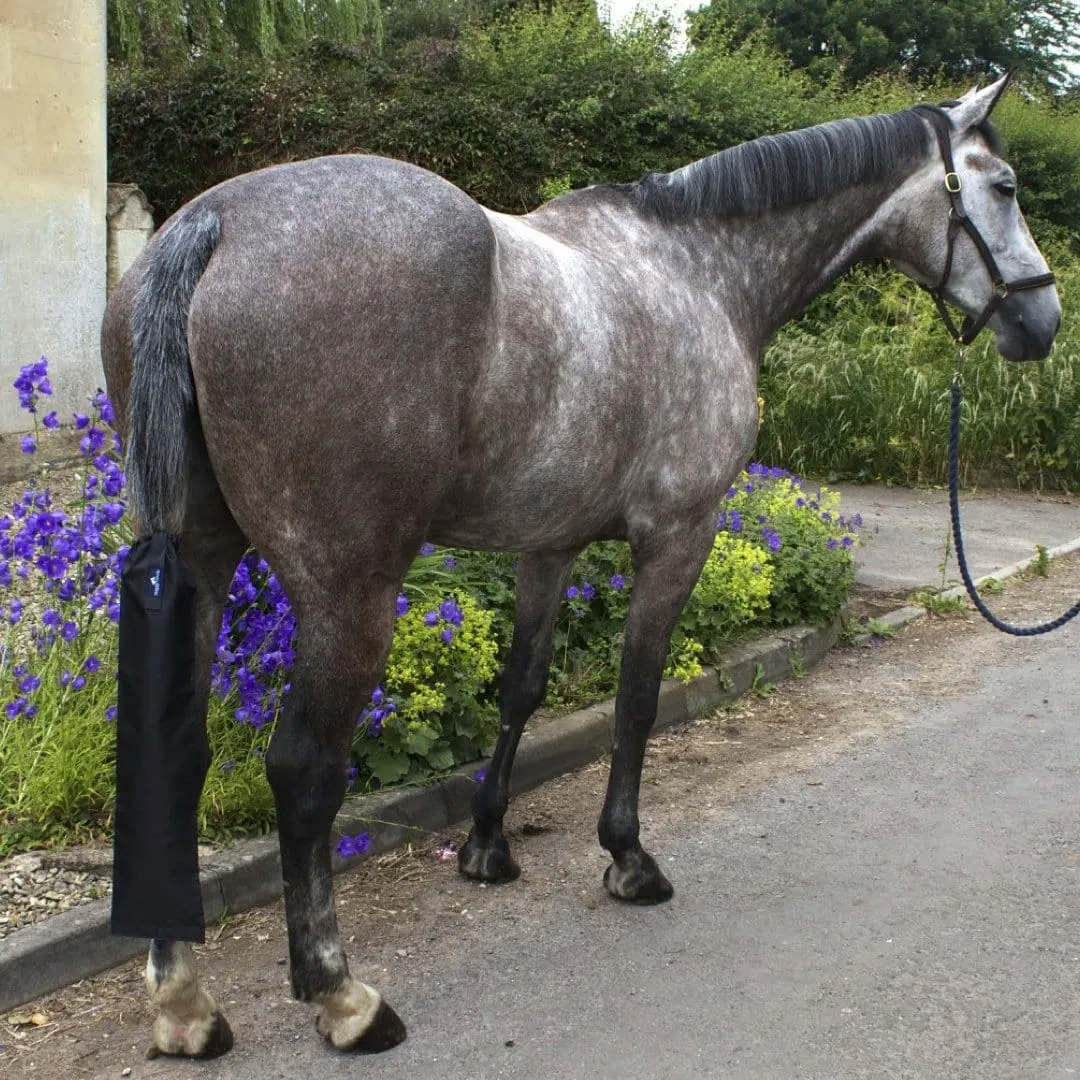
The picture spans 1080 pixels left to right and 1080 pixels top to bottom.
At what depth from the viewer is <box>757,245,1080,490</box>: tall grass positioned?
10.6 meters

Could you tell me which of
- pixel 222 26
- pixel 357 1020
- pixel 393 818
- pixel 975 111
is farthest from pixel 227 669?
pixel 222 26

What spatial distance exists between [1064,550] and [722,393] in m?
6.02

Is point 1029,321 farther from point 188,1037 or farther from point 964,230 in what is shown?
point 188,1037

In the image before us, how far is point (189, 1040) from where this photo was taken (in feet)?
8.50

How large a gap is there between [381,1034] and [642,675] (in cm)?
123

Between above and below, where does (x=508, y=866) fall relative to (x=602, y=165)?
below

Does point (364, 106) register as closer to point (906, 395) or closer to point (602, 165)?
point (602, 165)

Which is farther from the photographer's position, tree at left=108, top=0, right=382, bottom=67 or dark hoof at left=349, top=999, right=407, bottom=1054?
tree at left=108, top=0, right=382, bottom=67

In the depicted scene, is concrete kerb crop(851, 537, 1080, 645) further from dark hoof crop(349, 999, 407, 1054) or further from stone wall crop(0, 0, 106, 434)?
stone wall crop(0, 0, 106, 434)

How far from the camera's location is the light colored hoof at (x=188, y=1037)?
8.51ft

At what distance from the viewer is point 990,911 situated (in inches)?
134

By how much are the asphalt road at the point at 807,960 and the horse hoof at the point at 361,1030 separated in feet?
0.09

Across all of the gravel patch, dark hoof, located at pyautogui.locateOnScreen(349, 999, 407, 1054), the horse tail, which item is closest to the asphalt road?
dark hoof, located at pyautogui.locateOnScreen(349, 999, 407, 1054)

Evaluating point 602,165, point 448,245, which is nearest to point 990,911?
point 448,245
